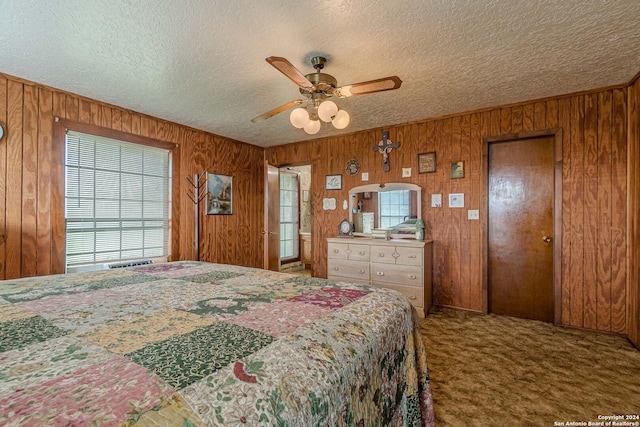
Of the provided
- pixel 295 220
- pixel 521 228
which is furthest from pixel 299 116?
pixel 295 220

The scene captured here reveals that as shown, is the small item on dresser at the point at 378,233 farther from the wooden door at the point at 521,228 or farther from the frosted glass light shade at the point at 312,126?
the frosted glass light shade at the point at 312,126

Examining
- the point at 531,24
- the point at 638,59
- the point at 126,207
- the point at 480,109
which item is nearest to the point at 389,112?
the point at 480,109

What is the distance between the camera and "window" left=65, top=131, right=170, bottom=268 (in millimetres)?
3035

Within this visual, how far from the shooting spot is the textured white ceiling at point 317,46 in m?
1.77

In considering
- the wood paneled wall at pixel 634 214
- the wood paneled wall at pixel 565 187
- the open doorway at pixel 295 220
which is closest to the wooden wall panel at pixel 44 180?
the wood paneled wall at pixel 565 187

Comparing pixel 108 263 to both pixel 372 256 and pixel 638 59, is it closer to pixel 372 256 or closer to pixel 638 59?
pixel 372 256

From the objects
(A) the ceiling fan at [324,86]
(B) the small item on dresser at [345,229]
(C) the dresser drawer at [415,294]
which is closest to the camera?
(A) the ceiling fan at [324,86]

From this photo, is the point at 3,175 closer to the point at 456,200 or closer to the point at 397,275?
the point at 397,275

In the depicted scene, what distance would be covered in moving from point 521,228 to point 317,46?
294 centimetres

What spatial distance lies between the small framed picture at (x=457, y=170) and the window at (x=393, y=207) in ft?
2.00

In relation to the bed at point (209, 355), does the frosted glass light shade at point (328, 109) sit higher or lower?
higher

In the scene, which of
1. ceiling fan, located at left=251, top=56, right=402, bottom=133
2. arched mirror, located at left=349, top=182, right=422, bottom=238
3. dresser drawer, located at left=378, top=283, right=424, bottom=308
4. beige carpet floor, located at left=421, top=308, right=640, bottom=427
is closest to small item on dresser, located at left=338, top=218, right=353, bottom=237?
arched mirror, located at left=349, top=182, right=422, bottom=238

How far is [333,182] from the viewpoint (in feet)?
14.8

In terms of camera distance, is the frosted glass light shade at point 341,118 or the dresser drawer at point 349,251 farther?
the dresser drawer at point 349,251
